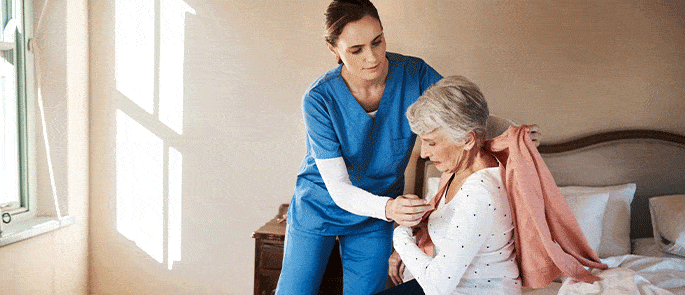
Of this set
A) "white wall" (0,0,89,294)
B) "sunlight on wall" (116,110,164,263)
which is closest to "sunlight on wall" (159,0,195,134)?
"sunlight on wall" (116,110,164,263)

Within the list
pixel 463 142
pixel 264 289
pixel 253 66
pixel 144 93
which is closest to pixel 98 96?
pixel 144 93

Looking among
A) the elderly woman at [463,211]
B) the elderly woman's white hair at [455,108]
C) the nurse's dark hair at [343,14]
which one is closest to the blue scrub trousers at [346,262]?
the elderly woman at [463,211]

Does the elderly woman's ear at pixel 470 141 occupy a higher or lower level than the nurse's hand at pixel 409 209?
higher

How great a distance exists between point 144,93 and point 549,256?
7.54ft

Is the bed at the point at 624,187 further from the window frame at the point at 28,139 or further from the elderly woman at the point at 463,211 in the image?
the window frame at the point at 28,139

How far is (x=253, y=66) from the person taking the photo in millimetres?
2732

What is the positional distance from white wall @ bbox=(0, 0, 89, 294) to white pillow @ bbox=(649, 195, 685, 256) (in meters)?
2.96

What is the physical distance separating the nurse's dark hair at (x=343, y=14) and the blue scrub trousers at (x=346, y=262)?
27.0 inches

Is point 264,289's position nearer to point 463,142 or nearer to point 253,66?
point 253,66

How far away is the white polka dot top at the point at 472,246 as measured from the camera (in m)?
1.25

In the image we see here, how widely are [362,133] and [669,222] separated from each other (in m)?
1.59

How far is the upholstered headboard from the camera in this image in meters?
2.55

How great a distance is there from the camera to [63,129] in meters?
2.63

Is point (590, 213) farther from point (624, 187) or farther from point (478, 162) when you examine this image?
point (478, 162)
